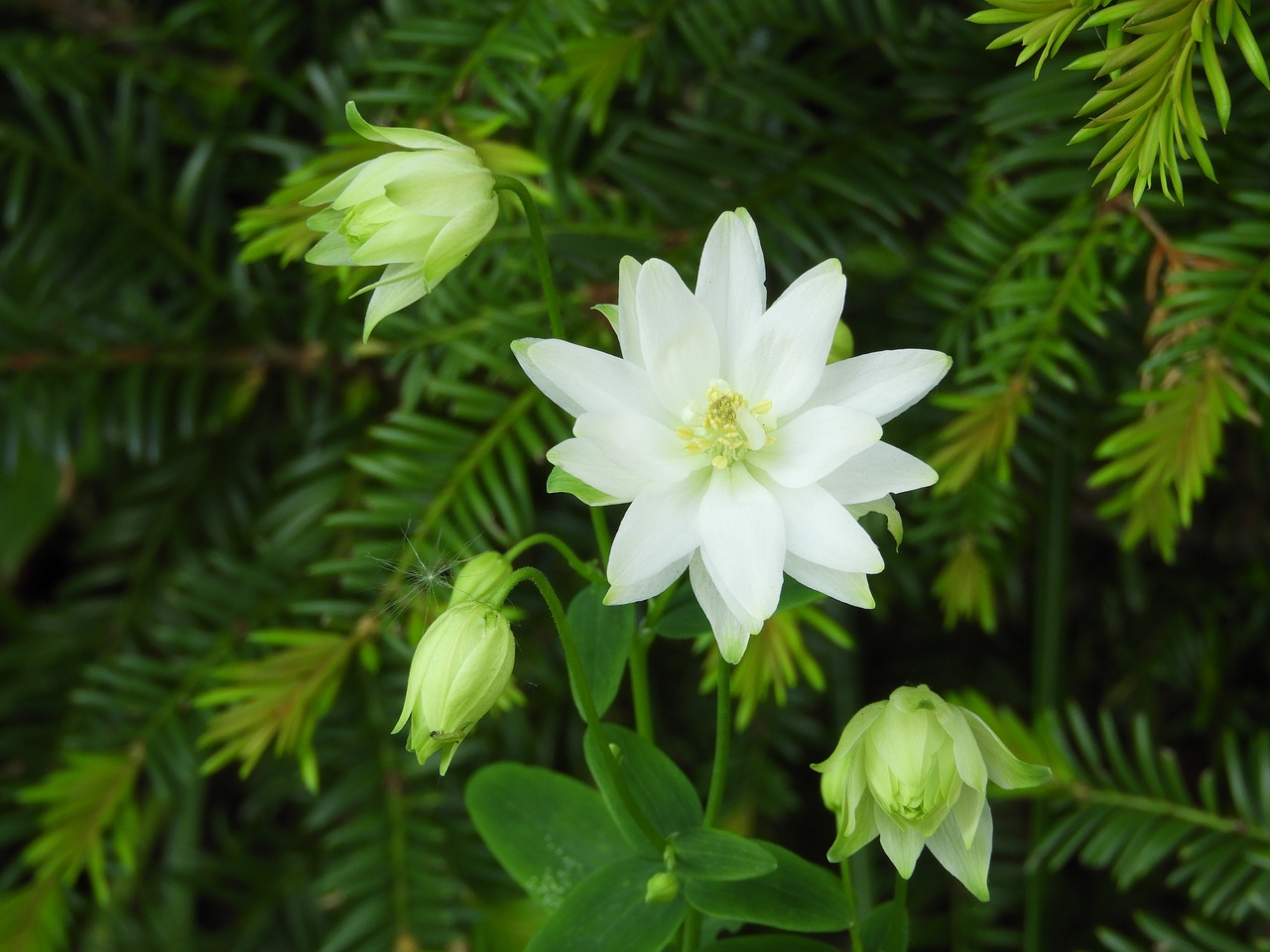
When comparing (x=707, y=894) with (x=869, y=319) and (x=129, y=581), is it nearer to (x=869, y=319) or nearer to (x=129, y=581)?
(x=869, y=319)

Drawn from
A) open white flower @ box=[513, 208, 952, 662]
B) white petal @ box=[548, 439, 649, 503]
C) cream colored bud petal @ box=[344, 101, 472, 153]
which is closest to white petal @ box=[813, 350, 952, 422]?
open white flower @ box=[513, 208, 952, 662]

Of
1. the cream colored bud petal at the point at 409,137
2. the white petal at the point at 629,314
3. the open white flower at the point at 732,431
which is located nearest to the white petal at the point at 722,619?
the open white flower at the point at 732,431

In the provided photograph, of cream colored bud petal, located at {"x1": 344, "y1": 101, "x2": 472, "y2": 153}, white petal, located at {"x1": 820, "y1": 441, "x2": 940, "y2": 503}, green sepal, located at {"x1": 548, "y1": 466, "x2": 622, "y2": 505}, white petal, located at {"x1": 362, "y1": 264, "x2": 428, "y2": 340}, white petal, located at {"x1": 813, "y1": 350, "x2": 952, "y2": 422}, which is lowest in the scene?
green sepal, located at {"x1": 548, "y1": 466, "x2": 622, "y2": 505}

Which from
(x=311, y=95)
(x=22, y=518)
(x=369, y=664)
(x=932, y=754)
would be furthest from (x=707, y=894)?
(x=22, y=518)

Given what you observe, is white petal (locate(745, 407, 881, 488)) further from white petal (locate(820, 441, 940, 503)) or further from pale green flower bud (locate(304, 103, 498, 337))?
pale green flower bud (locate(304, 103, 498, 337))

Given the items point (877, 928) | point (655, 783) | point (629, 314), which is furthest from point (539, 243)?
point (877, 928)

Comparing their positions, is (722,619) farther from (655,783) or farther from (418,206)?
(418,206)
